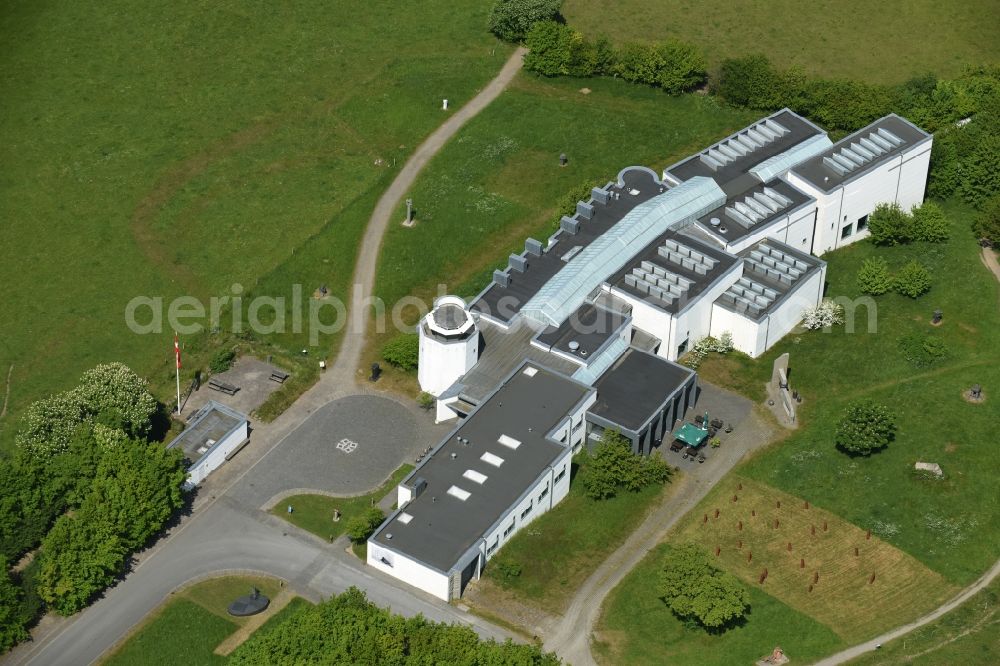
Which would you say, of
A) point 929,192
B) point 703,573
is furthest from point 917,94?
point 703,573

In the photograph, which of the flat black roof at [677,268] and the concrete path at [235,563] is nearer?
the concrete path at [235,563]

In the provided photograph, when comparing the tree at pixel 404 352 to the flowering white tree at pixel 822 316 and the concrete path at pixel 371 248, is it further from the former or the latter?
the flowering white tree at pixel 822 316

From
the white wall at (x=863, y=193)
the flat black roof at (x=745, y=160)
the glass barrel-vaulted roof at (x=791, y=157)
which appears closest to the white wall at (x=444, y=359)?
the flat black roof at (x=745, y=160)

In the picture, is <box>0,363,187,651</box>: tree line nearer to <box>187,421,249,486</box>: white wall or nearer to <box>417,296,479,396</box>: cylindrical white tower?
<box>187,421,249,486</box>: white wall

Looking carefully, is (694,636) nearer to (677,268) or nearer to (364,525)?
(364,525)

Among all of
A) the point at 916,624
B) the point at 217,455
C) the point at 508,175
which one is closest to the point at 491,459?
the point at 217,455
